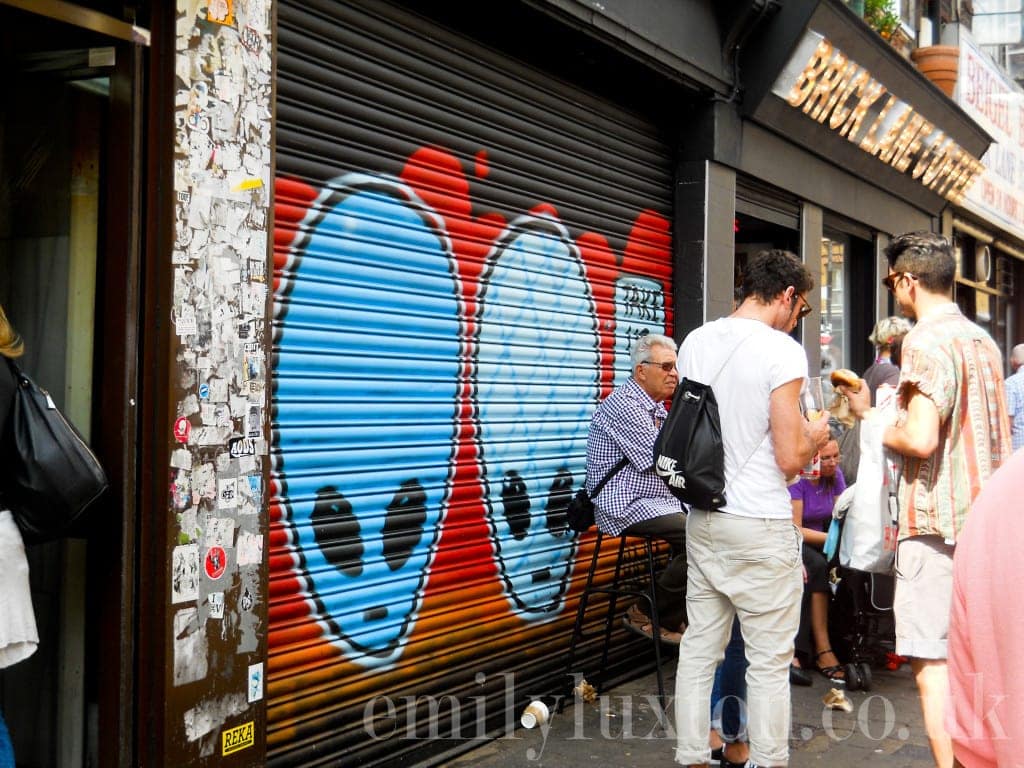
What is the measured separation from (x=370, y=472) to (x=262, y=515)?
3.28 feet

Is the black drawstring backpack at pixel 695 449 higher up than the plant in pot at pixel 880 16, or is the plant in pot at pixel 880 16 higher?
the plant in pot at pixel 880 16

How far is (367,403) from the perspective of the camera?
4.85 m

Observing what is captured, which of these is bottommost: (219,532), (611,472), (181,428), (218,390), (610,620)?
(610,620)

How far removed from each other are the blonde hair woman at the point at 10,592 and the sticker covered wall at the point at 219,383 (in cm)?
43

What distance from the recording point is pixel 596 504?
18.8 feet

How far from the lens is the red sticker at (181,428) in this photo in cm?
357

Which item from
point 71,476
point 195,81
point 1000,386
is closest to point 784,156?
point 1000,386

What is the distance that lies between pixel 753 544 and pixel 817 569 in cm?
268

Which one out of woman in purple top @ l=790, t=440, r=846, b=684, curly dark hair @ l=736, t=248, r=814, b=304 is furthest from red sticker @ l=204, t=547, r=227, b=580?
woman in purple top @ l=790, t=440, r=846, b=684

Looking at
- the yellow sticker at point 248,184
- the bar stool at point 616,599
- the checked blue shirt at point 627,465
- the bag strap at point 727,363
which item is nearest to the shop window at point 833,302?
the bar stool at point 616,599

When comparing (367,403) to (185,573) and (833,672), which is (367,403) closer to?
(185,573)

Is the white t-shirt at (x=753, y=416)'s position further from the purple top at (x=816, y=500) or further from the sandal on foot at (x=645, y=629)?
the purple top at (x=816, y=500)

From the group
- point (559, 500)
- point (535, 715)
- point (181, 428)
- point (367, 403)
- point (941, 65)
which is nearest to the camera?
point (181, 428)

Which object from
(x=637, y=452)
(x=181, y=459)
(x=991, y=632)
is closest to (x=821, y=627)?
(x=637, y=452)
